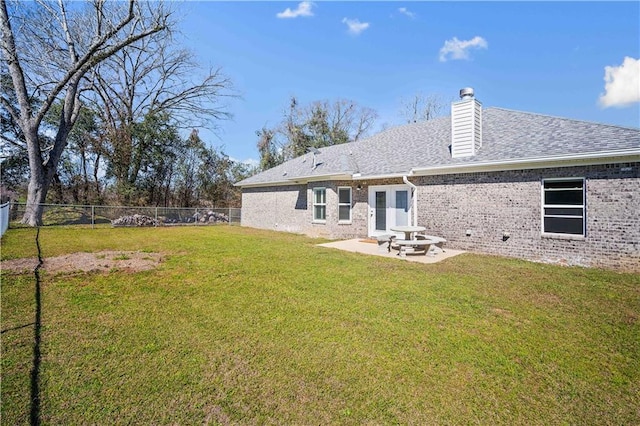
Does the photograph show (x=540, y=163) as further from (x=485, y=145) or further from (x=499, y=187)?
(x=485, y=145)

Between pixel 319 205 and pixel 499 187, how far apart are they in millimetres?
7478

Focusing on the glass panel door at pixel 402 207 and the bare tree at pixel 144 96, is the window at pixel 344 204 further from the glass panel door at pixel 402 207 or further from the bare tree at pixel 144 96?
the bare tree at pixel 144 96

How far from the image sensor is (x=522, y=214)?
8.58 metres

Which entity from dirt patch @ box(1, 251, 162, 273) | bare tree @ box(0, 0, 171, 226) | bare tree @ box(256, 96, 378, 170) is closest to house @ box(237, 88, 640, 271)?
dirt patch @ box(1, 251, 162, 273)

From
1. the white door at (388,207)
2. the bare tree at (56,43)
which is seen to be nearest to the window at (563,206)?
the white door at (388,207)

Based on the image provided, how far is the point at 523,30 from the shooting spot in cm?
1241

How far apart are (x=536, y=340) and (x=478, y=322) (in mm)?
658

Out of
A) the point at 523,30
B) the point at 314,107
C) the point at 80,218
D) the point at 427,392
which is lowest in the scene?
the point at 427,392

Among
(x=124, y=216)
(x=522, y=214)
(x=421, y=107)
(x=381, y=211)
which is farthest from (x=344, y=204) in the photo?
(x=421, y=107)

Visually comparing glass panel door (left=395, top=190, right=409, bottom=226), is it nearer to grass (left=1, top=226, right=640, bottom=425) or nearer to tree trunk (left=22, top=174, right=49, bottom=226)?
grass (left=1, top=226, right=640, bottom=425)

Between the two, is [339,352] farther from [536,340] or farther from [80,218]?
[80,218]

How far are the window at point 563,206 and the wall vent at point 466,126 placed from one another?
8.30 feet

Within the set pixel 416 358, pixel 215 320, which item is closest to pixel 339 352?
pixel 416 358

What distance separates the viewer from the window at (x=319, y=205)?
1397 centimetres
